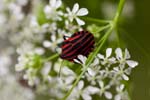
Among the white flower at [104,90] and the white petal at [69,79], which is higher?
the white petal at [69,79]

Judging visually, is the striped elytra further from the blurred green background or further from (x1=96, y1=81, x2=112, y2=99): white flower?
the blurred green background

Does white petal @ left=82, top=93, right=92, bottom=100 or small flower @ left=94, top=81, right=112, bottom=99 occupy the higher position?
white petal @ left=82, top=93, right=92, bottom=100

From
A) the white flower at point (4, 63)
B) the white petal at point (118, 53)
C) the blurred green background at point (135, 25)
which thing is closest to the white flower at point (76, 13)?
the white petal at point (118, 53)

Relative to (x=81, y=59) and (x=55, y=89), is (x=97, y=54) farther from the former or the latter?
(x=55, y=89)

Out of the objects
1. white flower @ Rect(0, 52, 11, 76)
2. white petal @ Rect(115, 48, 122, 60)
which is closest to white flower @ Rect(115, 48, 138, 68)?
A: white petal @ Rect(115, 48, 122, 60)

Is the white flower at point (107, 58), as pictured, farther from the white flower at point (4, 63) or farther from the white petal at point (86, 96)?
the white flower at point (4, 63)

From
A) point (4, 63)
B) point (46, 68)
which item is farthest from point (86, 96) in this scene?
point (4, 63)
